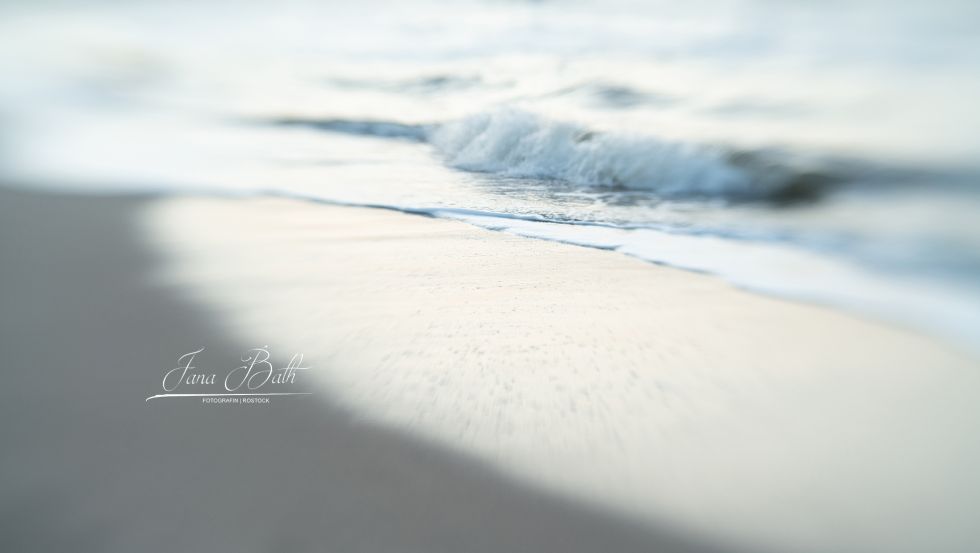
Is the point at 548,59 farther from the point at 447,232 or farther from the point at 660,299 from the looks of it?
the point at 660,299

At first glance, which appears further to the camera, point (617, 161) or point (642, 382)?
point (617, 161)

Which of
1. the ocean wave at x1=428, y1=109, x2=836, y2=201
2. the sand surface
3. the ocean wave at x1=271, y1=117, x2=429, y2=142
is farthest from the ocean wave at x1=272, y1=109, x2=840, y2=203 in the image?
the sand surface

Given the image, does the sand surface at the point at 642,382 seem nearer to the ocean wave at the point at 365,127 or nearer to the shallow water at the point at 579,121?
the shallow water at the point at 579,121

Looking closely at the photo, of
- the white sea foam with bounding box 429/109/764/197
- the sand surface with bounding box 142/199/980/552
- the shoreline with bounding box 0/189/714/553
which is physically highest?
the white sea foam with bounding box 429/109/764/197

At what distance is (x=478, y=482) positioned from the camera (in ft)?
3.01

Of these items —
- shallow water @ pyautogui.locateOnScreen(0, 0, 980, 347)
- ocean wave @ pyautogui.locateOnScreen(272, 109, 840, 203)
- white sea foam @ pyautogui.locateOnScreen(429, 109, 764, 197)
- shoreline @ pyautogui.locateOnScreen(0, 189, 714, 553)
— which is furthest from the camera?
white sea foam @ pyautogui.locateOnScreen(429, 109, 764, 197)

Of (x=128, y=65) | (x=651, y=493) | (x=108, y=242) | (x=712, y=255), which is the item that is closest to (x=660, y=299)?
(x=712, y=255)

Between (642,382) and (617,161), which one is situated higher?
(617,161)

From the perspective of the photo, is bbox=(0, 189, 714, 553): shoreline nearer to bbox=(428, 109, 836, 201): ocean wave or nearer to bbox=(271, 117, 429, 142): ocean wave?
bbox=(428, 109, 836, 201): ocean wave

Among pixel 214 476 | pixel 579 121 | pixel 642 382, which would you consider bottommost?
pixel 214 476

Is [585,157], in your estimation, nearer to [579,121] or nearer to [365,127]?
[579,121]

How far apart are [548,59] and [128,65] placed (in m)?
3.12

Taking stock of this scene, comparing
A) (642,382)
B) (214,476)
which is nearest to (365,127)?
(642,382)

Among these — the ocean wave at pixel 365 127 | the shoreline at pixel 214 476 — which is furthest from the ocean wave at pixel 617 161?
the shoreline at pixel 214 476
